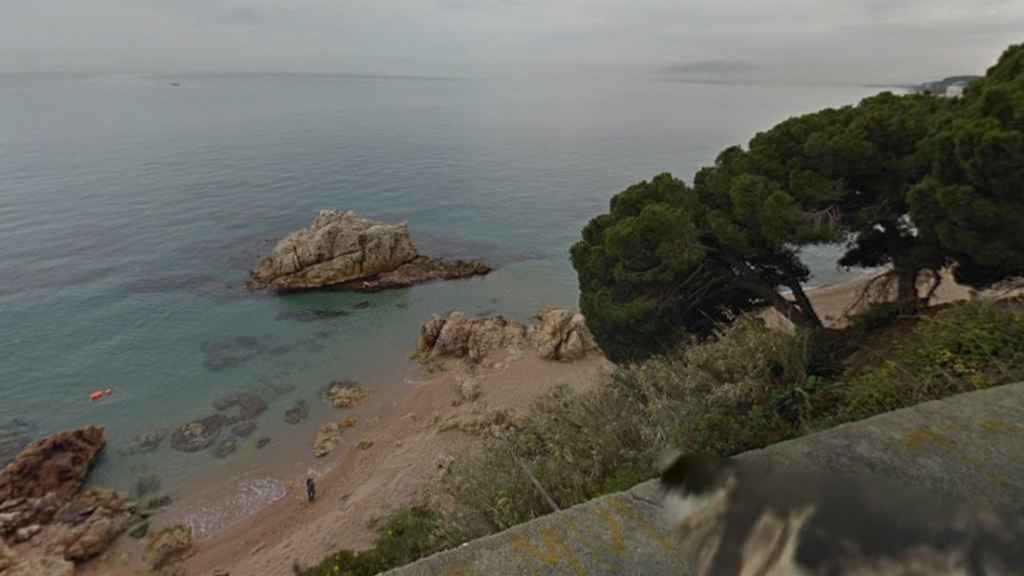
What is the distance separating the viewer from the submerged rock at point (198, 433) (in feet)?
55.7

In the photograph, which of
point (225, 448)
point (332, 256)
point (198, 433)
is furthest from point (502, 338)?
point (332, 256)

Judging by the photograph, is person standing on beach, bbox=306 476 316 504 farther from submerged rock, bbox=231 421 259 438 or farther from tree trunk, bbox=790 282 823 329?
tree trunk, bbox=790 282 823 329

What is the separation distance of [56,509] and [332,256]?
17274mm

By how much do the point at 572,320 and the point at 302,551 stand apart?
1322 cm

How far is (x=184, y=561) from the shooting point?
42.1 feet

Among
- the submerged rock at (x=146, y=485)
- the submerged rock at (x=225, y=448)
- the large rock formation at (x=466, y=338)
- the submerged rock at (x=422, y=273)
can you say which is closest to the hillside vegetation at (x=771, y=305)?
the submerged rock at (x=225, y=448)

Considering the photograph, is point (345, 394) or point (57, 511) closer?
point (57, 511)

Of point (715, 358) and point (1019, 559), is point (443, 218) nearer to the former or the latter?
point (715, 358)

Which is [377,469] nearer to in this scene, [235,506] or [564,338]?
[235,506]

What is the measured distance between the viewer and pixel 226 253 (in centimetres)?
3294

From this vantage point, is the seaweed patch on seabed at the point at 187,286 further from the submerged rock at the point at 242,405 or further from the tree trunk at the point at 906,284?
the tree trunk at the point at 906,284

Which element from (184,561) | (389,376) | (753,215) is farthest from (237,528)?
(753,215)

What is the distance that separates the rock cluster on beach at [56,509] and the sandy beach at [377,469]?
663 millimetres

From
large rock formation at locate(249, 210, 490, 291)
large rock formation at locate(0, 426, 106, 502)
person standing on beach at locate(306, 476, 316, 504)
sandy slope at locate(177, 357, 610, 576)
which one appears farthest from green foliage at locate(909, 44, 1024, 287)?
large rock formation at locate(249, 210, 490, 291)
